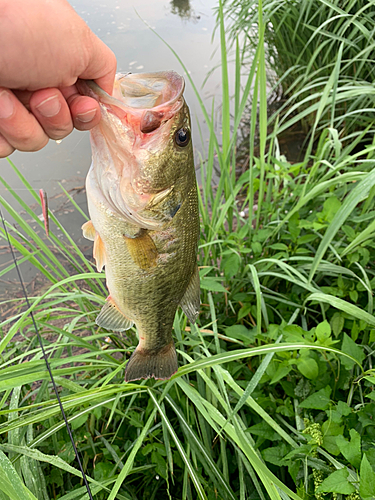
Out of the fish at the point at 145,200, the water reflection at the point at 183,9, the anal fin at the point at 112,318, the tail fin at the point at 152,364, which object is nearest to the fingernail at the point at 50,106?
the fish at the point at 145,200

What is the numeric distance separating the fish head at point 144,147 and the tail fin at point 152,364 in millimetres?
535

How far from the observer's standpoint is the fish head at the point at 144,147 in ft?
3.05

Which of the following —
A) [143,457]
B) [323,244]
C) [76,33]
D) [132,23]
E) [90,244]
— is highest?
[76,33]

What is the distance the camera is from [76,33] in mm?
737

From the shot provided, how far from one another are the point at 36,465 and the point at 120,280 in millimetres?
824

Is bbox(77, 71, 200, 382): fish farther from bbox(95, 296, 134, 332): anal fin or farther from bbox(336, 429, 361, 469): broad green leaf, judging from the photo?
bbox(336, 429, 361, 469): broad green leaf

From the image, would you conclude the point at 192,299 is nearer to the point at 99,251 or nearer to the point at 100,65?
the point at 99,251

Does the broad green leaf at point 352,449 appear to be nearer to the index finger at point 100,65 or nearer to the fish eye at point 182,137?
the fish eye at point 182,137

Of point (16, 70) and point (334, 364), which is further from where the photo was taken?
point (334, 364)

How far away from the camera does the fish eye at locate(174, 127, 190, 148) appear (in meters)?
1.01

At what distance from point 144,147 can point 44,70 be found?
1.09 feet

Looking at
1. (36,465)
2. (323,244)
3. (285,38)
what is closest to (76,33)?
(323,244)

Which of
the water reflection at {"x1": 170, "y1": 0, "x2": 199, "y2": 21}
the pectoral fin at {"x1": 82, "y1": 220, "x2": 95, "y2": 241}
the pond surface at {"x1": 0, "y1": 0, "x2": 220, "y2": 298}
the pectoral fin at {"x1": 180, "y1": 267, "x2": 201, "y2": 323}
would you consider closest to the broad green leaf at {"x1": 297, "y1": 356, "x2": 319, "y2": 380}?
the pectoral fin at {"x1": 180, "y1": 267, "x2": 201, "y2": 323}

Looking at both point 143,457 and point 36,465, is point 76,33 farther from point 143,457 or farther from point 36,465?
point 143,457
